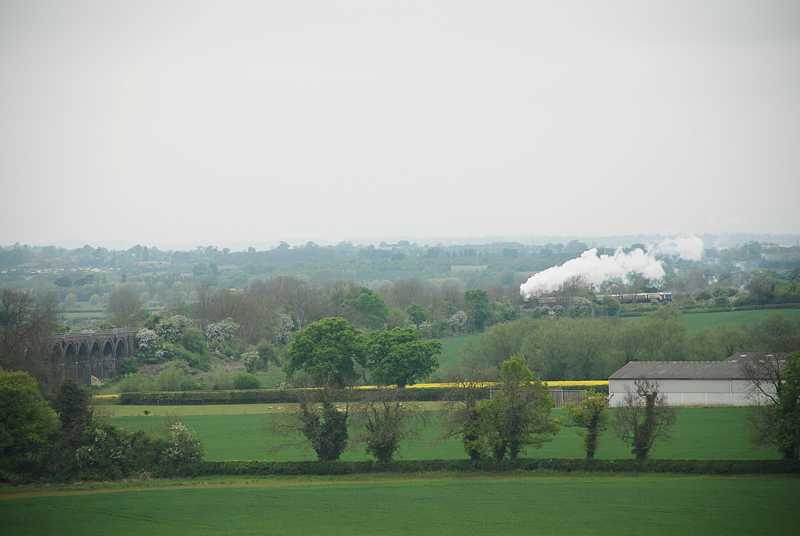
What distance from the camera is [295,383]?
7650cm

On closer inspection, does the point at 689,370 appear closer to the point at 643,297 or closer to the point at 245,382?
the point at 245,382

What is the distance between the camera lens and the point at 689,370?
67125mm

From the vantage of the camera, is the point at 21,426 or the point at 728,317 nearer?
the point at 21,426

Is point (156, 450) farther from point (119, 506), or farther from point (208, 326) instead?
point (208, 326)

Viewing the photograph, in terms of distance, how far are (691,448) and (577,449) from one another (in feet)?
15.2

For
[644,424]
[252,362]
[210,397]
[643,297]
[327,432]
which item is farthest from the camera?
[643,297]

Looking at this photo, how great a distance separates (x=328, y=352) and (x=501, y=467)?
2858 centimetres

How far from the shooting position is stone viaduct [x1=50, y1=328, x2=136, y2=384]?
87875 millimetres

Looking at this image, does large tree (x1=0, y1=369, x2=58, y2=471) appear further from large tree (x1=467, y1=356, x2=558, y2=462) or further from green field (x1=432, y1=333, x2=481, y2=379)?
green field (x1=432, y1=333, x2=481, y2=379)

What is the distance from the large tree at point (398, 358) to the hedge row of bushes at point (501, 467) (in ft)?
84.2

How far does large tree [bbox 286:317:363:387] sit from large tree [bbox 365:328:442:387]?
928 mm

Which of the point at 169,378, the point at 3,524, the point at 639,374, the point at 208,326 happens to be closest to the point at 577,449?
the point at 639,374

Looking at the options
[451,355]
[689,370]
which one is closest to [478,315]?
[451,355]

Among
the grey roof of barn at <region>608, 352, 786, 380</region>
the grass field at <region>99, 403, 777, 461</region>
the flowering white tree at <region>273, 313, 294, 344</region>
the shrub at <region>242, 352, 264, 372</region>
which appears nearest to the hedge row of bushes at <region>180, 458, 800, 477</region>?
the grass field at <region>99, 403, 777, 461</region>
